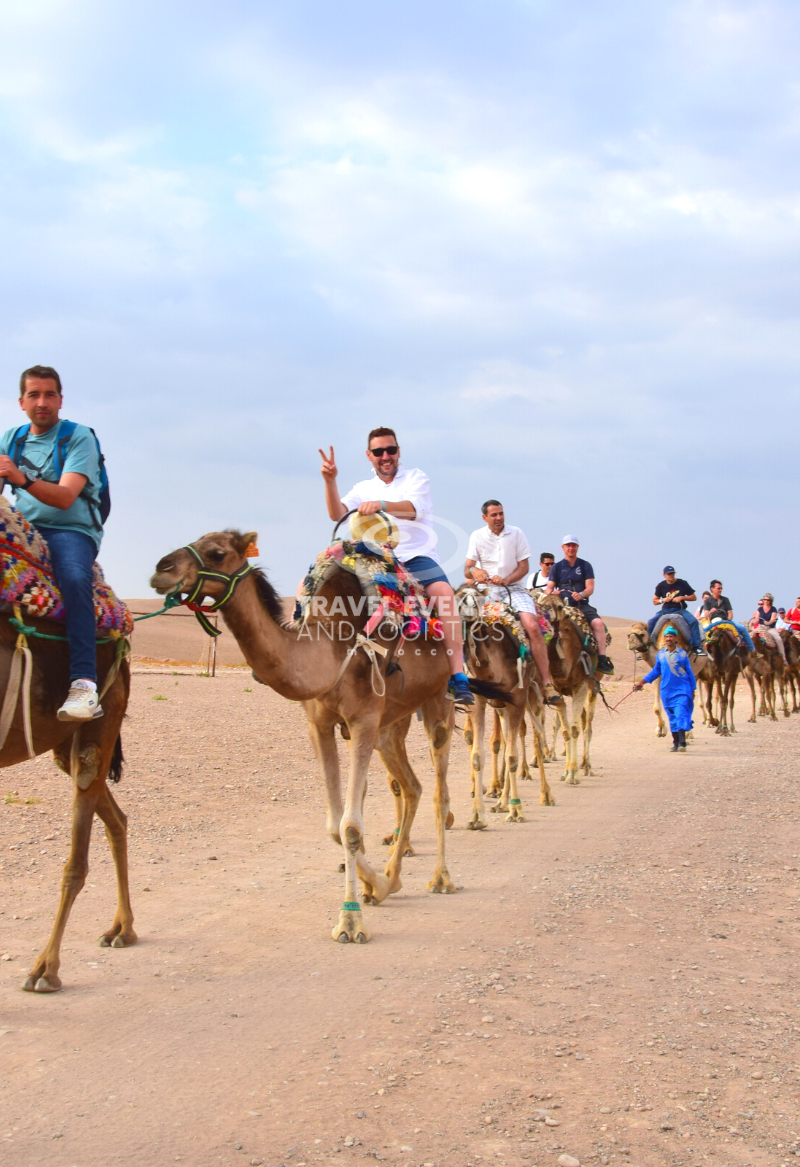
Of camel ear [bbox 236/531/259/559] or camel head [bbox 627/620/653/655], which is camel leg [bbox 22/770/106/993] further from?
camel head [bbox 627/620/653/655]

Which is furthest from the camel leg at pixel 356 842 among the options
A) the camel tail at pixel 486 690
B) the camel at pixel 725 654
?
the camel at pixel 725 654

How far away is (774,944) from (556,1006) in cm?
190

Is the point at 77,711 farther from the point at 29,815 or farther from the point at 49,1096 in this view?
the point at 29,815

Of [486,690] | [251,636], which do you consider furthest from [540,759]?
[251,636]

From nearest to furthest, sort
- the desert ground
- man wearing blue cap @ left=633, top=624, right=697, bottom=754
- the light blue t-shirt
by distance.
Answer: the desert ground
the light blue t-shirt
man wearing blue cap @ left=633, top=624, right=697, bottom=754

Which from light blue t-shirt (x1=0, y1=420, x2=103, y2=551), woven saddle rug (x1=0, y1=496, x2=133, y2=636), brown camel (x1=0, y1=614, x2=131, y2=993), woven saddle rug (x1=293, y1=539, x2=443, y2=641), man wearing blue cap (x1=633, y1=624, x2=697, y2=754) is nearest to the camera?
woven saddle rug (x1=0, y1=496, x2=133, y2=636)

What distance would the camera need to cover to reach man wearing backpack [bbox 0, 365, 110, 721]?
572 centimetres

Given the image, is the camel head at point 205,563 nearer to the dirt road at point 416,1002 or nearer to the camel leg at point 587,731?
the dirt road at point 416,1002

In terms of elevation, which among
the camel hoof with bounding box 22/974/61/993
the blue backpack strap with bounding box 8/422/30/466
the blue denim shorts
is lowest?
the camel hoof with bounding box 22/974/61/993

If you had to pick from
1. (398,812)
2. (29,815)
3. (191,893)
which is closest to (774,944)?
(398,812)

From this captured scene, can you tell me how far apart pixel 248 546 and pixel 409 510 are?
1.95 metres

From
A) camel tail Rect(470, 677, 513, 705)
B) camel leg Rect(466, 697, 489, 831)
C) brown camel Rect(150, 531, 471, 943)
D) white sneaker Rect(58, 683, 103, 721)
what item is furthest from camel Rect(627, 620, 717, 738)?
white sneaker Rect(58, 683, 103, 721)

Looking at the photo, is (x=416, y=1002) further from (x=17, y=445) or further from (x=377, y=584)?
(x=17, y=445)

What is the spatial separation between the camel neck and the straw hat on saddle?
1.37m
